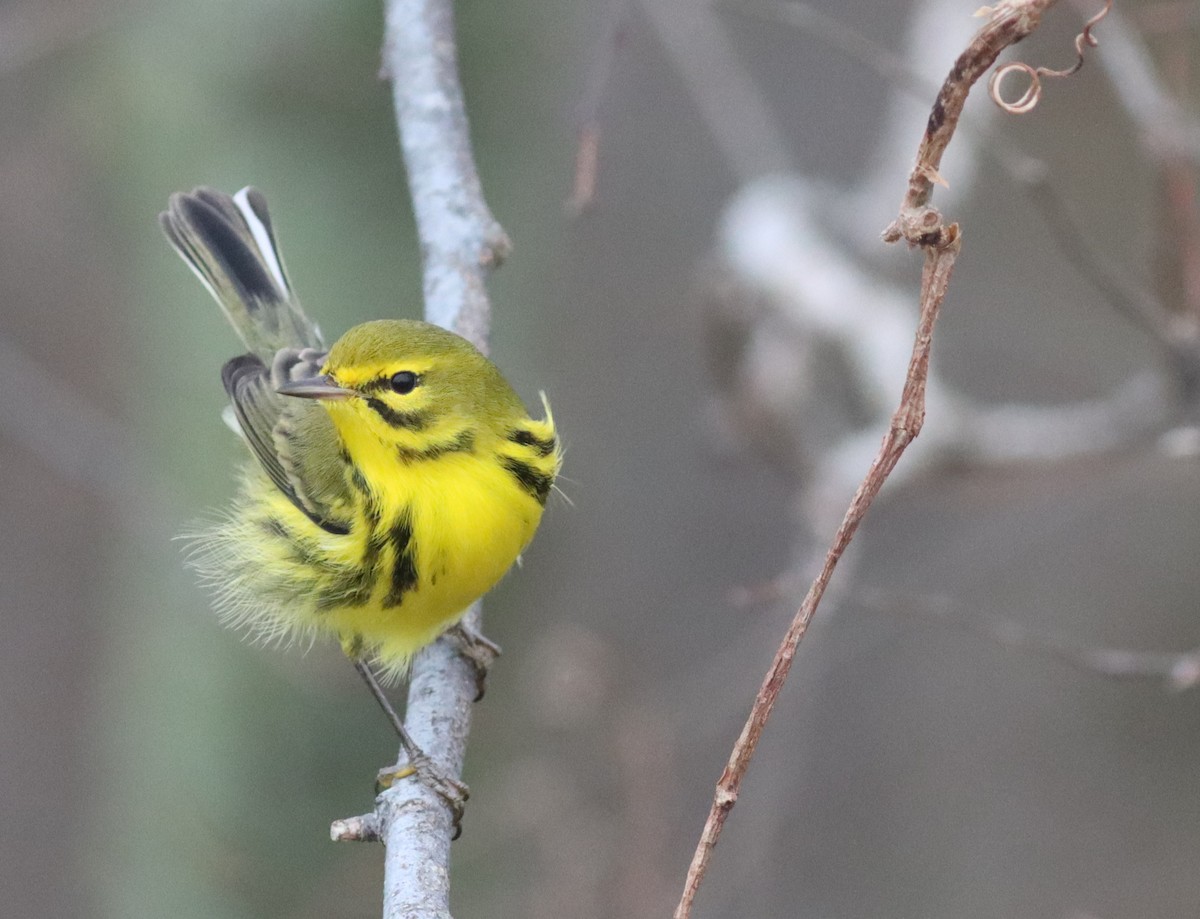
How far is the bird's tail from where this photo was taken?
4.39 m

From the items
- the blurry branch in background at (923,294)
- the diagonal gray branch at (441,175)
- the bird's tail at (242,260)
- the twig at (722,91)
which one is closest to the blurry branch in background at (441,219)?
the diagonal gray branch at (441,175)

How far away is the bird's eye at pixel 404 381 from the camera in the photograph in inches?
125

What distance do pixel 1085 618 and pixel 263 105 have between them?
506 centimetres

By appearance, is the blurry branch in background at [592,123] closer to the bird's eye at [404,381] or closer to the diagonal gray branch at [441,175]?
the diagonal gray branch at [441,175]

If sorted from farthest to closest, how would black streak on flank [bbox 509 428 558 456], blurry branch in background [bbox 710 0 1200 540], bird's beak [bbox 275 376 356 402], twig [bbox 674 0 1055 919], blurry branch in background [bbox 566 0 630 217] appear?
blurry branch in background [bbox 710 0 1200 540]
black streak on flank [bbox 509 428 558 456]
bird's beak [bbox 275 376 356 402]
blurry branch in background [bbox 566 0 630 217]
twig [bbox 674 0 1055 919]

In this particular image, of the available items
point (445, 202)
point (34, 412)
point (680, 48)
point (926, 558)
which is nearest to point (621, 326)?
point (926, 558)

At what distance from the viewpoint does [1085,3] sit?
4469 mm

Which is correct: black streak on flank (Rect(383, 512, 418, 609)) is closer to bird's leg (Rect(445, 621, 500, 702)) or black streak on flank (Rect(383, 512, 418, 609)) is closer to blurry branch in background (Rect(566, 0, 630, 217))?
bird's leg (Rect(445, 621, 500, 702))

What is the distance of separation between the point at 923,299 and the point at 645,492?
7.20 metres

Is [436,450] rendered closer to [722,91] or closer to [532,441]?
[532,441]

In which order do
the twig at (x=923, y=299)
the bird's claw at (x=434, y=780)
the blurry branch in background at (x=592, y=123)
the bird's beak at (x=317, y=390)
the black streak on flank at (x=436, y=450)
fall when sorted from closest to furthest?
the twig at (x=923, y=299)
the bird's claw at (x=434, y=780)
the blurry branch in background at (x=592, y=123)
the bird's beak at (x=317, y=390)
the black streak on flank at (x=436, y=450)

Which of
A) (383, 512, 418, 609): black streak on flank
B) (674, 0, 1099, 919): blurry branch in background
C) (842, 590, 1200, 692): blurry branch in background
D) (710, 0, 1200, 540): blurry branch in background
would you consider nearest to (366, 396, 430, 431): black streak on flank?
(383, 512, 418, 609): black streak on flank

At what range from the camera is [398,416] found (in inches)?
128

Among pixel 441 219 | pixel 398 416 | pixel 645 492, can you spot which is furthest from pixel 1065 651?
pixel 645 492
